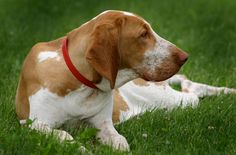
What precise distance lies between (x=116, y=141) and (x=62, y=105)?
1.61ft

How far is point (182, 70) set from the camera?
8117mm

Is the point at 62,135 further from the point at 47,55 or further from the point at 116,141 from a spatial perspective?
the point at 47,55

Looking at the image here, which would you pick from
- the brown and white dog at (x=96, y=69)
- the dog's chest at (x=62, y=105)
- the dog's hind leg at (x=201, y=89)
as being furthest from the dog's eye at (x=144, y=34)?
the dog's hind leg at (x=201, y=89)

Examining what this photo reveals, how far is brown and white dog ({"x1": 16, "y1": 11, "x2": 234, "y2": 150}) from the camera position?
5.33 metres

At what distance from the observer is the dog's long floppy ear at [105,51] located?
5215mm

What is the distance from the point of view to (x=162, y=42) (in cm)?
555

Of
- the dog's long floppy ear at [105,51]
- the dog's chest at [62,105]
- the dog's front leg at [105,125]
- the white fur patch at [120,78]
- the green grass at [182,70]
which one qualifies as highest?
the dog's long floppy ear at [105,51]

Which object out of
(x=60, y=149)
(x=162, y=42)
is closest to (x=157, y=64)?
(x=162, y=42)

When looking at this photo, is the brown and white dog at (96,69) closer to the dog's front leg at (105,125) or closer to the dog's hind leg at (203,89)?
the dog's front leg at (105,125)

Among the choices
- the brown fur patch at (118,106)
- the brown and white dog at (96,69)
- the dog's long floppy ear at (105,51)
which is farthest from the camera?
the brown fur patch at (118,106)

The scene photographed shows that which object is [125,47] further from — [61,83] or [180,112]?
[180,112]

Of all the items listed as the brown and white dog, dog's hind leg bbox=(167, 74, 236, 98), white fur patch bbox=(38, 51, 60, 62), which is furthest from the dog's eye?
dog's hind leg bbox=(167, 74, 236, 98)

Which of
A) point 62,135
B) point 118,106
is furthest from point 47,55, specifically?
point 118,106

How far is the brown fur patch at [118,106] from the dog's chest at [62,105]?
2.27 ft
